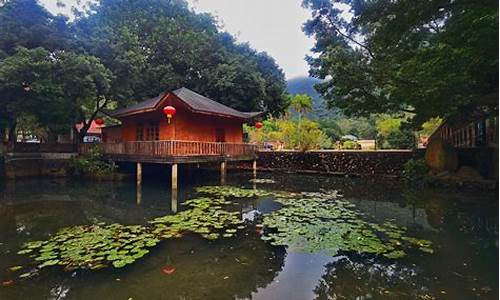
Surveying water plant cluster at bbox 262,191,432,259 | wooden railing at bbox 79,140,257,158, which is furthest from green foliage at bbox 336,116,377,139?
water plant cluster at bbox 262,191,432,259

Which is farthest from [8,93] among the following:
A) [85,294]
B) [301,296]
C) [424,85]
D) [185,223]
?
[424,85]

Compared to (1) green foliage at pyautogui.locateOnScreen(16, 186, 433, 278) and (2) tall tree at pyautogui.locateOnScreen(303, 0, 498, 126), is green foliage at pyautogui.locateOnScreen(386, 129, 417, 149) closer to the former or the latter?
(2) tall tree at pyautogui.locateOnScreen(303, 0, 498, 126)

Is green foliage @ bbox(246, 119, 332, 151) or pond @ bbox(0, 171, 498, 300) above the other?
green foliage @ bbox(246, 119, 332, 151)

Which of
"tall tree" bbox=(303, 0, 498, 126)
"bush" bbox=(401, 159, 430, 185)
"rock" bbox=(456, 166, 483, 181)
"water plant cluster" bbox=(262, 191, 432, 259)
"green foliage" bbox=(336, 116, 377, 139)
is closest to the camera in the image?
"water plant cluster" bbox=(262, 191, 432, 259)

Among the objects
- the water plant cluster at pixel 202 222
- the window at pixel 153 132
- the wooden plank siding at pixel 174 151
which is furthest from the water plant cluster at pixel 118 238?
the window at pixel 153 132

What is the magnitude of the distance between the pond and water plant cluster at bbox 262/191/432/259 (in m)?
0.02

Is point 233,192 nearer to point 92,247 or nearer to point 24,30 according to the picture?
point 92,247

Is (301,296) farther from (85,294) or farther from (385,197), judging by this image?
(385,197)

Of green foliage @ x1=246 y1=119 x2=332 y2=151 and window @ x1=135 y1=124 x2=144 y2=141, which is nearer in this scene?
window @ x1=135 y1=124 x2=144 y2=141

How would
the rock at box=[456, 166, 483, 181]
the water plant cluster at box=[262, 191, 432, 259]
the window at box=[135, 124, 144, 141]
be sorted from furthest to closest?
the window at box=[135, 124, 144, 141], the rock at box=[456, 166, 483, 181], the water plant cluster at box=[262, 191, 432, 259]

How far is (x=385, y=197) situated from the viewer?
10141 mm

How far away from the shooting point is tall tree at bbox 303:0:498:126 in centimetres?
561

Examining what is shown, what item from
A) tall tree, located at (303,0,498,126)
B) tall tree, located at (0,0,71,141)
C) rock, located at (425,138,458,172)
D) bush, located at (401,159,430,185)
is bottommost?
bush, located at (401,159,430,185)

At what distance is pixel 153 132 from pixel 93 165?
318 centimetres
